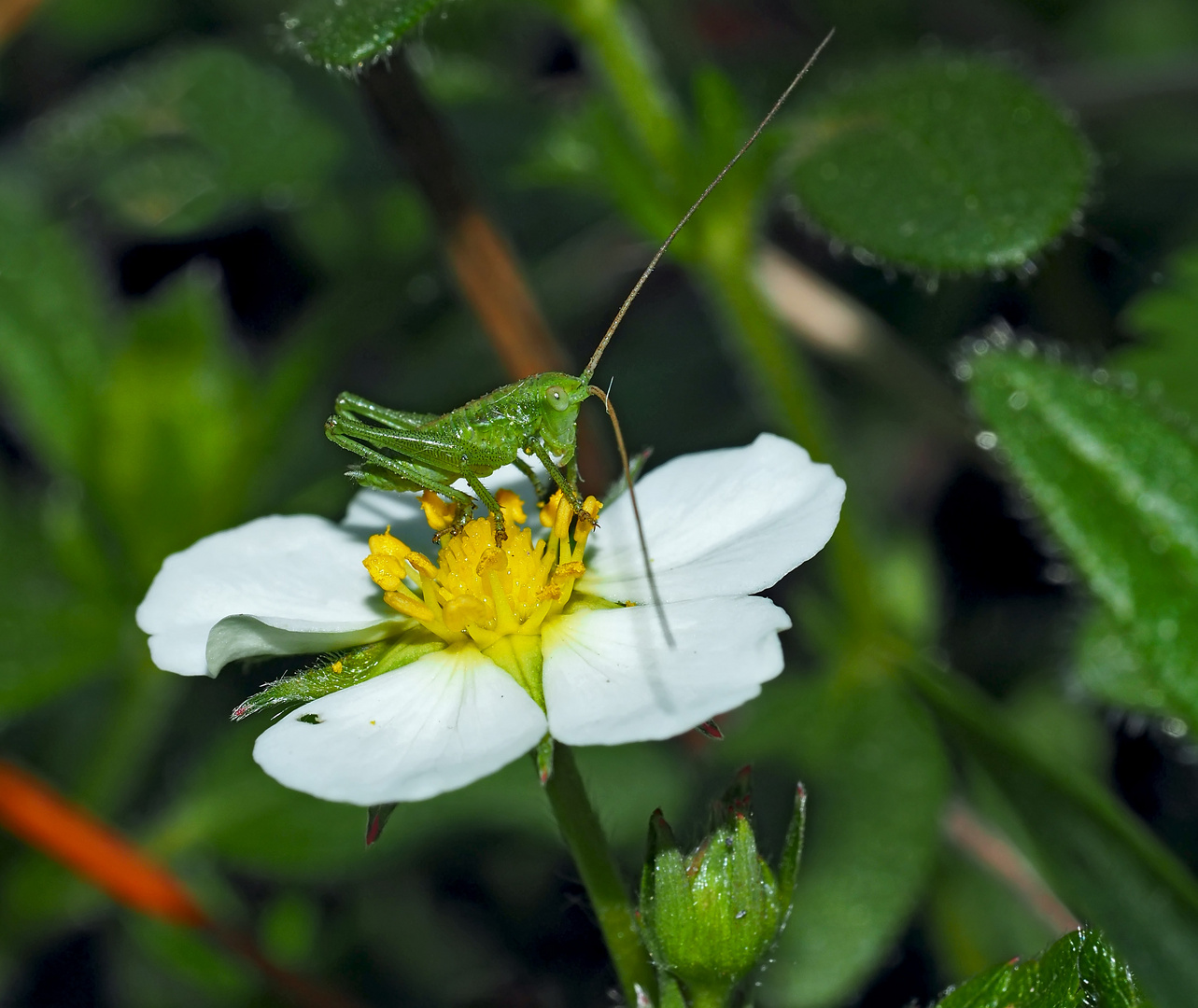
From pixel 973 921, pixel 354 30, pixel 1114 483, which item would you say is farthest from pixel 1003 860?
pixel 354 30

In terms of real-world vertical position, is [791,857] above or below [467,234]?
below

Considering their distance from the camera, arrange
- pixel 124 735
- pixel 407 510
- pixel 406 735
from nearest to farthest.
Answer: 1. pixel 406 735
2. pixel 407 510
3. pixel 124 735

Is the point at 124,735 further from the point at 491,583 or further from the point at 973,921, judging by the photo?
the point at 973,921

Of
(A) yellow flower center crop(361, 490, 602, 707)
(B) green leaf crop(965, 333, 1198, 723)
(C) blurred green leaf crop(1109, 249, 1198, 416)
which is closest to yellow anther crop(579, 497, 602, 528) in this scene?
(A) yellow flower center crop(361, 490, 602, 707)

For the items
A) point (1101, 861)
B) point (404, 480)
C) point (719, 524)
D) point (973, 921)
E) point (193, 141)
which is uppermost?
point (193, 141)

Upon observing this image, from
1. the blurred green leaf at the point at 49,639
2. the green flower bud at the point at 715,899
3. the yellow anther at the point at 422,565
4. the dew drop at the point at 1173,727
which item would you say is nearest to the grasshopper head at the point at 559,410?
the yellow anther at the point at 422,565

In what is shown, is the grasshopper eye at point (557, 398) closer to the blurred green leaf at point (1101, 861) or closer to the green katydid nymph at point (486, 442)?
the green katydid nymph at point (486, 442)
